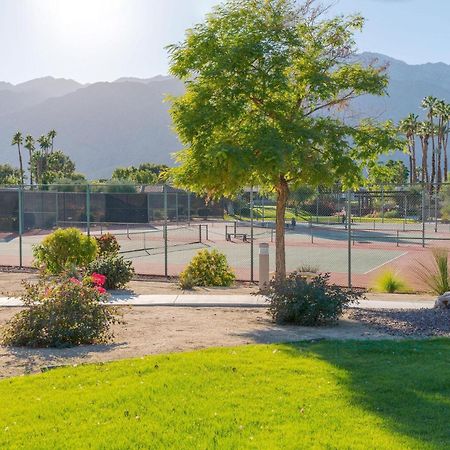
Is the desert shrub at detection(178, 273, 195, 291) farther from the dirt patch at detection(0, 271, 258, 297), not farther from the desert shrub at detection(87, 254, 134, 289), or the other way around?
the desert shrub at detection(87, 254, 134, 289)

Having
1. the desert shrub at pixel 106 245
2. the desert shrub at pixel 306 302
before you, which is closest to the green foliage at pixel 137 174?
the desert shrub at pixel 106 245

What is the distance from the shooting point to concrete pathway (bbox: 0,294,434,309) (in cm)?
1427

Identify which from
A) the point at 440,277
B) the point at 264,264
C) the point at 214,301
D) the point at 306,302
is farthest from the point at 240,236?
the point at 306,302

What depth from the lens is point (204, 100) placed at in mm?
13781

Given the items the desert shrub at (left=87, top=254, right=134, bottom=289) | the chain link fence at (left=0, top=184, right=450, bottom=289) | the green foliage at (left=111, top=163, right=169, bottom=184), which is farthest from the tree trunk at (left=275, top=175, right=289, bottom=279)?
the green foliage at (left=111, top=163, right=169, bottom=184)

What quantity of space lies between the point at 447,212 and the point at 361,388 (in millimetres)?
34258

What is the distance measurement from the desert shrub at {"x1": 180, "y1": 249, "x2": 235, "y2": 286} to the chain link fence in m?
0.85

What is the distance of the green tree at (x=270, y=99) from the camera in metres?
13.5

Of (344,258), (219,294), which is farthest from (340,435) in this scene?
(344,258)

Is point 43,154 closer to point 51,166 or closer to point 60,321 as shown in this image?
point 51,166

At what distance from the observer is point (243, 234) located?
36.8 m

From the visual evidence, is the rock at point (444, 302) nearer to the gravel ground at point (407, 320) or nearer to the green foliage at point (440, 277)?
the gravel ground at point (407, 320)

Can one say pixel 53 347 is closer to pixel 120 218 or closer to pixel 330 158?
pixel 330 158

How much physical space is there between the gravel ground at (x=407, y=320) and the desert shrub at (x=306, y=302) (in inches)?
26.9
